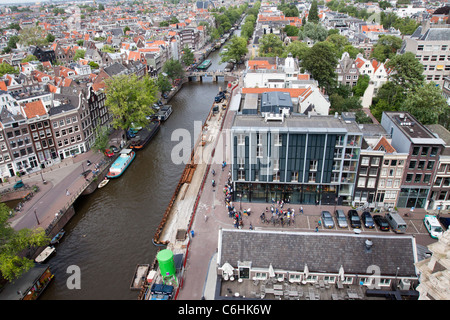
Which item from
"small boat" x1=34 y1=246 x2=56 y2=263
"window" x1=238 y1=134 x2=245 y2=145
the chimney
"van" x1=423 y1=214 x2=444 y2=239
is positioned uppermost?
"window" x1=238 y1=134 x2=245 y2=145

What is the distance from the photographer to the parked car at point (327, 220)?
1889 inches

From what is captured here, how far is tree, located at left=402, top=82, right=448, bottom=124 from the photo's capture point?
6825 cm

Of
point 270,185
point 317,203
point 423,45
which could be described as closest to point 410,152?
point 317,203

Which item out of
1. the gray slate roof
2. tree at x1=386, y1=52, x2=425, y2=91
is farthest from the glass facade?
tree at x1=386, y1=52, x2=425, y2=91

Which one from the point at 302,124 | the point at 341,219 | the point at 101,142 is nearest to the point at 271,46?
the point at 101,142

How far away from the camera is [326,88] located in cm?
9619

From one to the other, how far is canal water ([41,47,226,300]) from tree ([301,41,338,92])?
145 feet

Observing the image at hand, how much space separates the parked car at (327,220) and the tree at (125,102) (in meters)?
45.7

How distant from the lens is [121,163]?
6762 centimetres

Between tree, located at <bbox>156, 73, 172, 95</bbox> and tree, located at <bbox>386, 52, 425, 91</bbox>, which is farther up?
tree, located at <bbox>386, 52, 425, 91</bbox>

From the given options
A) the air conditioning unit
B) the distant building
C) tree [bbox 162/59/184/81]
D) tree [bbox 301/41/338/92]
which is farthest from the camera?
tree [bbox 162/59/184/81]

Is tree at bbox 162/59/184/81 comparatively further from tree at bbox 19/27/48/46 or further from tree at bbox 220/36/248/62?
tree at bbox 19/27/48/46

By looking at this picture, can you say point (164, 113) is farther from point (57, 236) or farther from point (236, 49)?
point (236, 49)

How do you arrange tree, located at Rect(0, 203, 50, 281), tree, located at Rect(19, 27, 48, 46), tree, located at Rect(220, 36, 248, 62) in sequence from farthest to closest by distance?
tree, located at Rect(19, 27, 48, 46)
tree, located at Rect(220, 36, 248, 62)
tree, located at Rect(0, 203, 50, 281)
